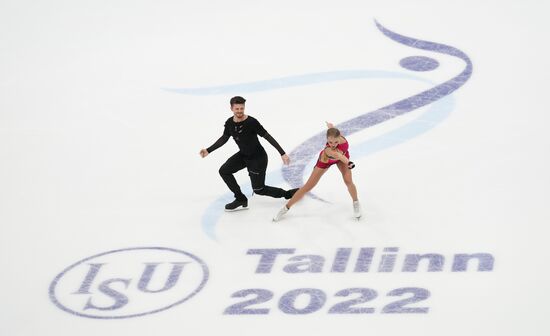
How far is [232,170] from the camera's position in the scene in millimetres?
9719

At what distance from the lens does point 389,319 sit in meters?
7.75

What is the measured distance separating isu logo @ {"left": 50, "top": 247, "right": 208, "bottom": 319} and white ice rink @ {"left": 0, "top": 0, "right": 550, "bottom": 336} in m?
0.02

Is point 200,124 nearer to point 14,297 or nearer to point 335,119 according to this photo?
point 335,119

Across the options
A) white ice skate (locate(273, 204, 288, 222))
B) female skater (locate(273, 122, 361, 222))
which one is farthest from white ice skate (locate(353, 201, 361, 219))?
white ice skate (locate(273, 204, 288, 222))

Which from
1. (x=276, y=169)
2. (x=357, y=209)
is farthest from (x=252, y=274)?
(x=276, y=169)

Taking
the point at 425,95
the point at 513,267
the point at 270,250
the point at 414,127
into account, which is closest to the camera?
the point at 513,267

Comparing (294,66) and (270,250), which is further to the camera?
(294,66)

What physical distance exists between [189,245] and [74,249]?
46.9 inches

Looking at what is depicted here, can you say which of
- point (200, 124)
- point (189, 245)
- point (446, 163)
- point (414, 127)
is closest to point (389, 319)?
point (189, 245)

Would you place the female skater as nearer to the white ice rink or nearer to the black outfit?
the white ice rink

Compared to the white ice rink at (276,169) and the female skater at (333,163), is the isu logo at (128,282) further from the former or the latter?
the female skater at (333,163)

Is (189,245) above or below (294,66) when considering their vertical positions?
below

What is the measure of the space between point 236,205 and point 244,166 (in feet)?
1.43

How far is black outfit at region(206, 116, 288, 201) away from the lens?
31.0 ft
